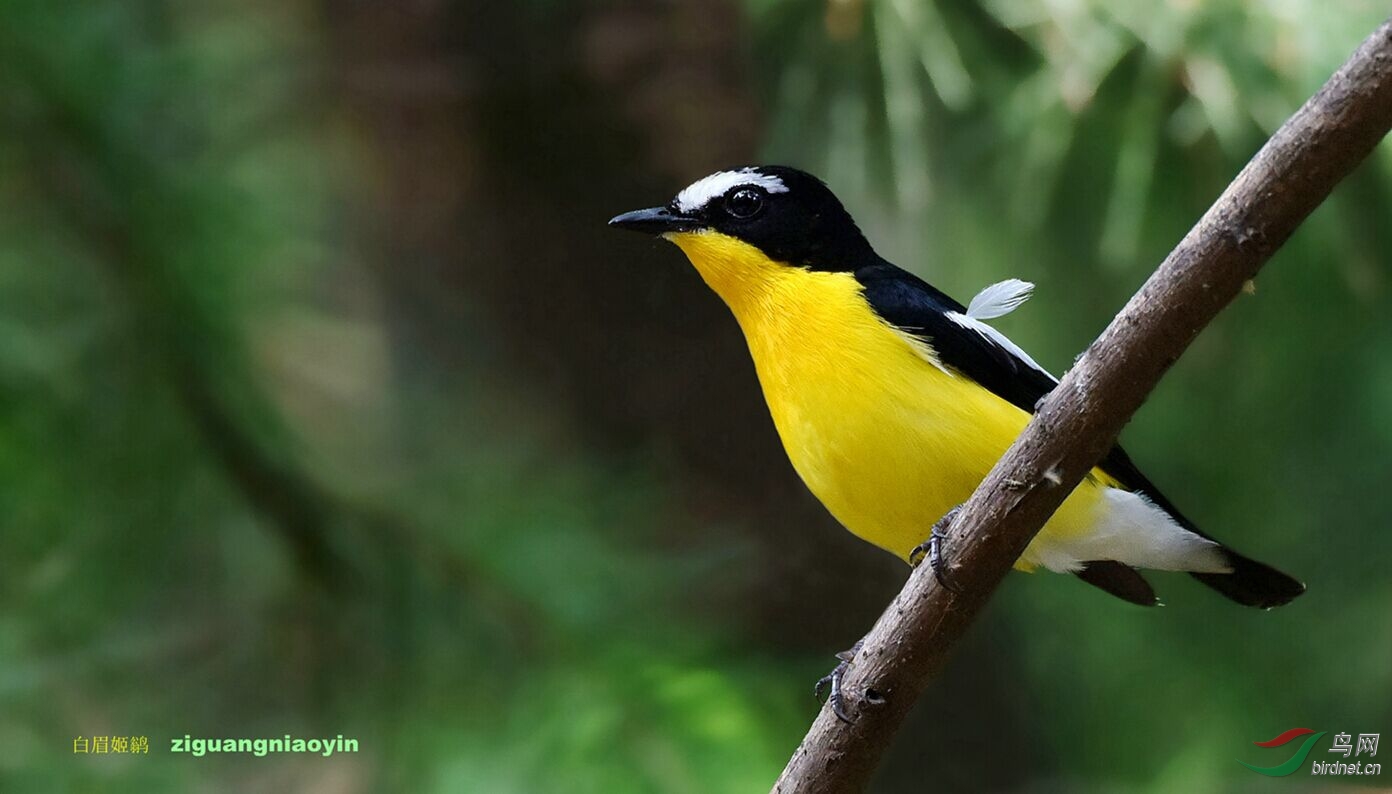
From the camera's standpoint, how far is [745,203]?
79 cm

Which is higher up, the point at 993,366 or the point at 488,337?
the point at 488,337

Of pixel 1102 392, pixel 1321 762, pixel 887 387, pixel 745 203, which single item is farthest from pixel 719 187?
pixel 1321 762

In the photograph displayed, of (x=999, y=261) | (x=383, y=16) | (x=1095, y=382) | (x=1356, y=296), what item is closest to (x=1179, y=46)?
(x=999, y=261)

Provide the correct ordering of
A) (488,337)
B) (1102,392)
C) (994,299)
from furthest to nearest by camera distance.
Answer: (488,337) < (994,299) < (1102,392)

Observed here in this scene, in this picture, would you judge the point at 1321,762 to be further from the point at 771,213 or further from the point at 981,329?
the point at 771,213

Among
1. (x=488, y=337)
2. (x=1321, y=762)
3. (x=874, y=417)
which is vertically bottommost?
(x=1321, y=762)

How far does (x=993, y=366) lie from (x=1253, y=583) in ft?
0.78

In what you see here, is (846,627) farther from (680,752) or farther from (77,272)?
(77,272)

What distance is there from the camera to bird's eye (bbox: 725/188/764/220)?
792 mm

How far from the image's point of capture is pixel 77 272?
1003mm

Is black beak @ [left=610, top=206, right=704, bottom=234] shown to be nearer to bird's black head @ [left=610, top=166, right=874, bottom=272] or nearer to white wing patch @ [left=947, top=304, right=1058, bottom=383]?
bird's black head @ [left=610, top=166, right=874, bottom=272]

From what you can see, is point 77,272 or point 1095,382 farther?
point 77,272

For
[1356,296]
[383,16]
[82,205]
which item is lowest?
[1356,296]

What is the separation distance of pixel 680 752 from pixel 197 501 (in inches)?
19.0
